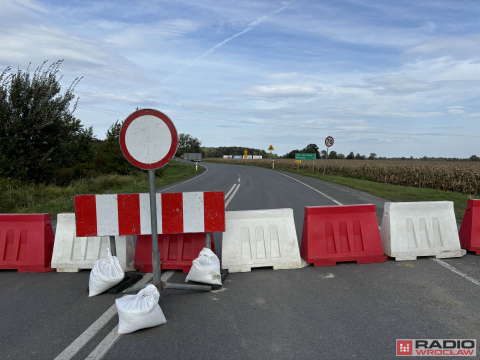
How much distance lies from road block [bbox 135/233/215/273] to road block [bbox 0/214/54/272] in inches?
58.7

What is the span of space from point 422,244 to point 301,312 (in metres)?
3.13

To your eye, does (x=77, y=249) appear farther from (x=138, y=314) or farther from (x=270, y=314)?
(x=270, y=314)

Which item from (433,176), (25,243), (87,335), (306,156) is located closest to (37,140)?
(25,243)

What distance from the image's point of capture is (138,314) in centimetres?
345

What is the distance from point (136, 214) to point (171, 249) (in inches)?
33.7

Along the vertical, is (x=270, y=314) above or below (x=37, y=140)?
below

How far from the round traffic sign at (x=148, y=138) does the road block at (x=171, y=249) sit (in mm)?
1552

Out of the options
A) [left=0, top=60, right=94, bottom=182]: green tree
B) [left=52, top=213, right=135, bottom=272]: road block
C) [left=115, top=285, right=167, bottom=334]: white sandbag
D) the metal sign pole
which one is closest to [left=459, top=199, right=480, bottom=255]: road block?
the metal sign pole

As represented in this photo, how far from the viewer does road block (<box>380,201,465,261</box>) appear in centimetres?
580

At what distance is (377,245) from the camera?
18.9 feet

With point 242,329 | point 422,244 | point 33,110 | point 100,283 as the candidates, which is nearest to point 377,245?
point 422,244

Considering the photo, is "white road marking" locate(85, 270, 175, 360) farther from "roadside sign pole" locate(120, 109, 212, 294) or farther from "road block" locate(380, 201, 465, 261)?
"road block" locate(380, 201, 465, 261)

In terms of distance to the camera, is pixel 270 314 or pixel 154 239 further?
pixel 154 239

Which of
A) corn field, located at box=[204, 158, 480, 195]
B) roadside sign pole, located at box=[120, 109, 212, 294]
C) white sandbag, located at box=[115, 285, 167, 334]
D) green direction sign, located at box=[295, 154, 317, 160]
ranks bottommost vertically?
white sandbag, located at box=[115, 285, 167, 334]
